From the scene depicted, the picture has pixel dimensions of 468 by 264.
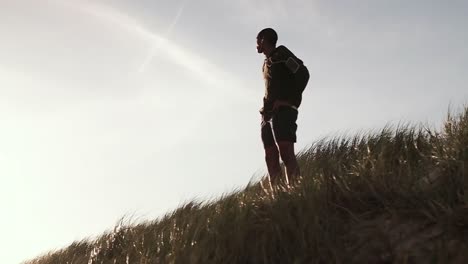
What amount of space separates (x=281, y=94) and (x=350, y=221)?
6.98ft

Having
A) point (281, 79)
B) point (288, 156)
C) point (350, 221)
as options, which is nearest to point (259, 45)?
point (281, 79)

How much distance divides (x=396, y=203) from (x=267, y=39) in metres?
2.69

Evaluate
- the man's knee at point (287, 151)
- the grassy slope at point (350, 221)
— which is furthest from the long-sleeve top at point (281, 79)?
Answer: the grassy slope at point (350, 221)

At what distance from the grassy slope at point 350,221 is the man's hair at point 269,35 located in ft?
5.97

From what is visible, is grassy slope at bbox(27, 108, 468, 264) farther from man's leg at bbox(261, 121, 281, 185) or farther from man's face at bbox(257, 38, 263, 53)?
man's face at bbox(257, 38, 263, 53)

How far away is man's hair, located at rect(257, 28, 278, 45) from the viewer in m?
5.29

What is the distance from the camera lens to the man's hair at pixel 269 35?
5.29 m

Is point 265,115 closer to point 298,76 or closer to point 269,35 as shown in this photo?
point 298,76

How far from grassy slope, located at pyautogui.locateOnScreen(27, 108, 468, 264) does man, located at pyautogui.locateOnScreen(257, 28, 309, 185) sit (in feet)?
3.24

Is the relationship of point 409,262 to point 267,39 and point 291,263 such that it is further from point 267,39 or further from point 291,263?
point 267,39

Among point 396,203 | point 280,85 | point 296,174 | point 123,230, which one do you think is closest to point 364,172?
point 396,203

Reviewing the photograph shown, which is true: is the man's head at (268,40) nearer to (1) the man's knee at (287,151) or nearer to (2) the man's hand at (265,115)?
(2) the man's hand at (265,115)

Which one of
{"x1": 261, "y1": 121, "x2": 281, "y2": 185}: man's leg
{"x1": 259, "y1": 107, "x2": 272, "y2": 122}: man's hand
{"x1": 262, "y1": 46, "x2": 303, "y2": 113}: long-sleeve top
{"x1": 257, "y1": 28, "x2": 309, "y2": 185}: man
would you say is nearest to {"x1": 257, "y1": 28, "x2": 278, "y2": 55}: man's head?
{"x1": 257, "y1": 28, "x2": 309, "y2": 185}: man

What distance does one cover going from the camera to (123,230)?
17.1 ft
